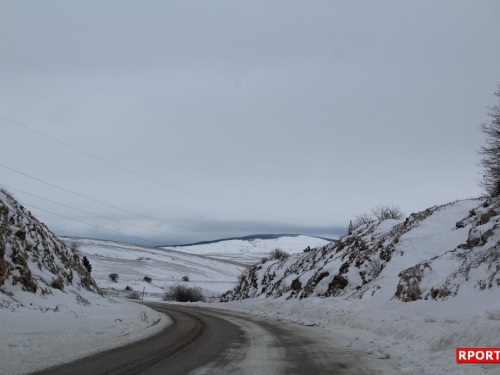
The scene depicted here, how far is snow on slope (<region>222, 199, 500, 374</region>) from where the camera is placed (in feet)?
30.8

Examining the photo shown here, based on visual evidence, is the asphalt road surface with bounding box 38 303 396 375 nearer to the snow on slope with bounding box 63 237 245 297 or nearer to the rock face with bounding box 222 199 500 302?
the rock face with bounding box 222 199 500 302

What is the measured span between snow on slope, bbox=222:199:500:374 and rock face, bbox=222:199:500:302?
57mm

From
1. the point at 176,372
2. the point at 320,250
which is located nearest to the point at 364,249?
the point at 320,250

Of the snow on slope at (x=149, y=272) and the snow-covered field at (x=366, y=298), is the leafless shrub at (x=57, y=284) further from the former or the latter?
the snow on slope at (x=149, y=272)

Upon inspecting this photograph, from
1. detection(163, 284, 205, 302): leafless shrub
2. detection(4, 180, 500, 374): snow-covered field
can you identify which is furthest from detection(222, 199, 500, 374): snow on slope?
detection(163, 284, 205, 302): leafless shrub

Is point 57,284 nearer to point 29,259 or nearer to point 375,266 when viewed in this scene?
point 29,259

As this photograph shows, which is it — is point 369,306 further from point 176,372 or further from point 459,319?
point 176,372

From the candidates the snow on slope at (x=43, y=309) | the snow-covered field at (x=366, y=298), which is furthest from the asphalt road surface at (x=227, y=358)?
the snow on slope at (x=43, y=309)

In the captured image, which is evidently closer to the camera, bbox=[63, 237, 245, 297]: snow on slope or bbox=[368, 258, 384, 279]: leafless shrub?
bbox=[368, 258, 384, 279]: leafless shrub

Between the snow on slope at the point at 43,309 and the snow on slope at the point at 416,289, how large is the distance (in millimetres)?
7555

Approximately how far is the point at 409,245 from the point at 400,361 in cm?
1626

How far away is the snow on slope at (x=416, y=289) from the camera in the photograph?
9.38m

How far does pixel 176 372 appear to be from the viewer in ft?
24.6

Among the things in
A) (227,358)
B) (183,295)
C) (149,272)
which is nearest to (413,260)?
(227,358)
